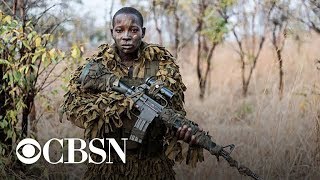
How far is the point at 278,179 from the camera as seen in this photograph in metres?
3.34

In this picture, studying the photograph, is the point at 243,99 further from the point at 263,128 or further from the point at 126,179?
the point at 126,179

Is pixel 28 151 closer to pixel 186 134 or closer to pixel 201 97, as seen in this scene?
A: pixel 186 134

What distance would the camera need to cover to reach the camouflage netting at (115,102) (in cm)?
204

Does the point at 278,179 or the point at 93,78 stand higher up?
the point at 93,78

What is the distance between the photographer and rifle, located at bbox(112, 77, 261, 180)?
2.01m

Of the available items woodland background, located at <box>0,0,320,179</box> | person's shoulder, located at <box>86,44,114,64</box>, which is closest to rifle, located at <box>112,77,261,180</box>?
person's shoulder, located at <box>86,44,114,64</box>

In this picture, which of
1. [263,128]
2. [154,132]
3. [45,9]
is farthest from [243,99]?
[154,132]

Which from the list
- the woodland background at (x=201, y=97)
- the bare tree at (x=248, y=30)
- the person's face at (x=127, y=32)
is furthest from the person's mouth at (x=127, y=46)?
the bare tree at (x=248, y=30)

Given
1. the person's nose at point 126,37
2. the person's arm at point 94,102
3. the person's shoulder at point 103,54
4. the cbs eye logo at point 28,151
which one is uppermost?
the person's nose at point 126,37

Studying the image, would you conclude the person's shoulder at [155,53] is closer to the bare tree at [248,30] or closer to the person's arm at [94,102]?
the person's arm at [94,102]

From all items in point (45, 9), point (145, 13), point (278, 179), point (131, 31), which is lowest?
point (278, 179)

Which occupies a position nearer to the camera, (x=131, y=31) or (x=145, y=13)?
(x=131, y=31)

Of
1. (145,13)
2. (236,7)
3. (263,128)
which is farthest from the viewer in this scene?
(236,7)

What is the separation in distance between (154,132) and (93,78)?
0.35m
